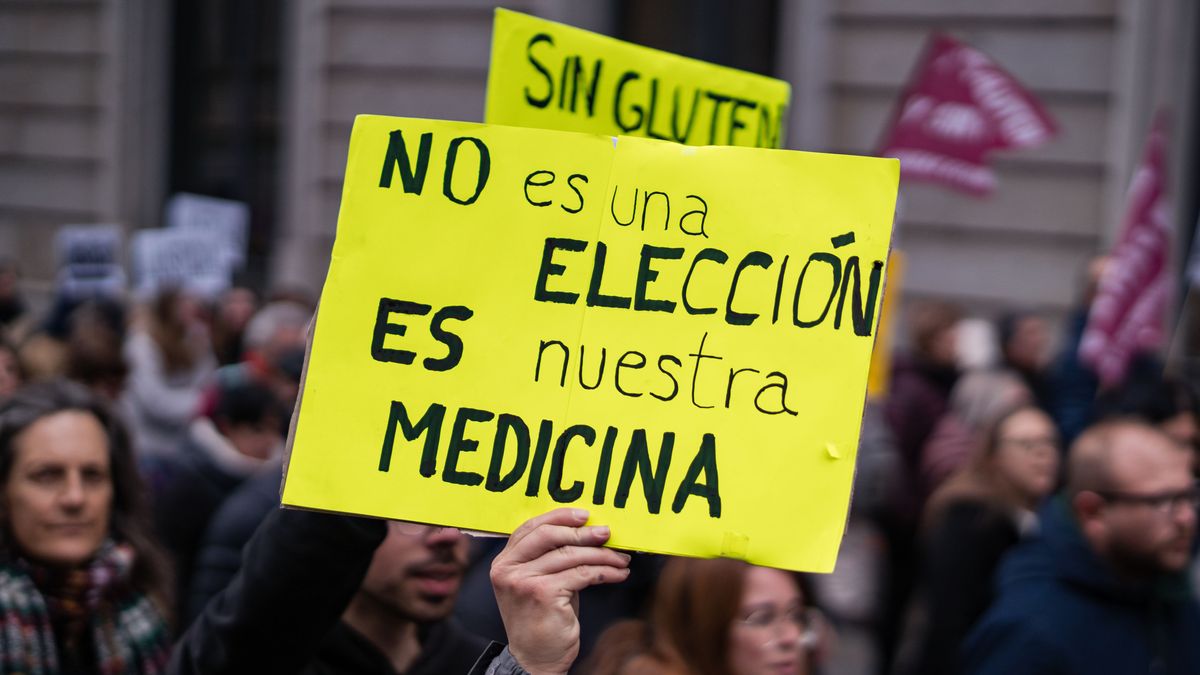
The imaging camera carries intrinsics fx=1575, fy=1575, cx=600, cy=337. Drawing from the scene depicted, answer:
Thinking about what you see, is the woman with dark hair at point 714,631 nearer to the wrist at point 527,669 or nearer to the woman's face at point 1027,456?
the wrist at point 527,669

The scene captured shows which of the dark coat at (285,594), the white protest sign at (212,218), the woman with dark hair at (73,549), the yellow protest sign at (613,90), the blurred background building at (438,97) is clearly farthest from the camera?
the white protest sign at (212,218)

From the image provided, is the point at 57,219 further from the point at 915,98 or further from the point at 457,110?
the point at 915,98

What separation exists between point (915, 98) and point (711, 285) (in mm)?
5096

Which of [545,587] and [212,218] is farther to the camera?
[212,218]

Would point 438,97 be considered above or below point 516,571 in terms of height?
above

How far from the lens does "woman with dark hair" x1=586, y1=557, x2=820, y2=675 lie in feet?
9.93

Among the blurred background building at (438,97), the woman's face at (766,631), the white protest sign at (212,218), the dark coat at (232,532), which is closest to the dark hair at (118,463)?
the dark coat at (232,532)

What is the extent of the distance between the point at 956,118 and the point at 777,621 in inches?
174

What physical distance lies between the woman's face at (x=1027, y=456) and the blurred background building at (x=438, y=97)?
4431 mm

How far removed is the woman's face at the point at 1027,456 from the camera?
5250 mm

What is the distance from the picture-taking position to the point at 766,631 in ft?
10.0

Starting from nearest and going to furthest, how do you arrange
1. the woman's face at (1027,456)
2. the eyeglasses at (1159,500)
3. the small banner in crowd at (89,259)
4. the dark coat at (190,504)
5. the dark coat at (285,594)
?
1. the dark coat at (285,594)
2. the eyeglasses at (1159,500)
3. the dark coat at (190,504)
4. the woman's face at (1027,456)
5. the small banner in crowd at (89,259)

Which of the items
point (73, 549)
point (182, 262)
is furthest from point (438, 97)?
point (73, 549)

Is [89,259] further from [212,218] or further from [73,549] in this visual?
[73,549]
